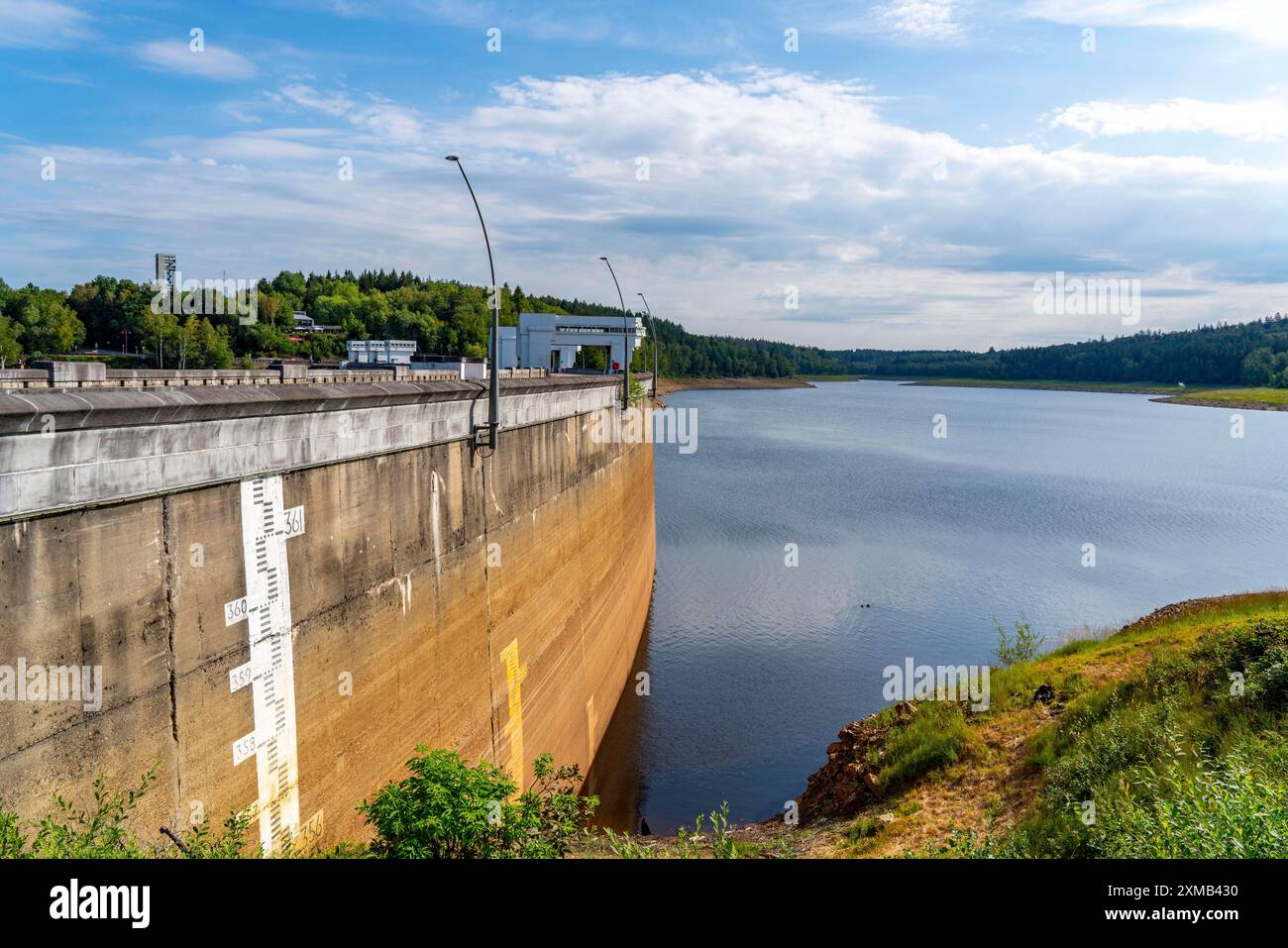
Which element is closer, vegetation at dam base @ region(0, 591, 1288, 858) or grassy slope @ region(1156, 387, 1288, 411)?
vegetation at dam base @ region(0, 591, 1288, 858)

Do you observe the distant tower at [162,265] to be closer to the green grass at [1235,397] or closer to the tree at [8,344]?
the tree at [8,344]

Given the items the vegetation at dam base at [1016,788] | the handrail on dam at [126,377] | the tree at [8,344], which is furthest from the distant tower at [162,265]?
the vegetation at dam base at [1016,788]

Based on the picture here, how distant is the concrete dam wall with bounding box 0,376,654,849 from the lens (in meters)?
8.29

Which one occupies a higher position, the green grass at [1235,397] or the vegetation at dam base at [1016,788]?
the green grass at [1235,397]

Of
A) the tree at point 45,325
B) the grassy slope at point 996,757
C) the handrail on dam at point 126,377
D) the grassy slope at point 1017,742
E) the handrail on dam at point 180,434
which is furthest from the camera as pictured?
the tree at point 45,325

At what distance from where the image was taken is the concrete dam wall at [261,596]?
8.29 meters

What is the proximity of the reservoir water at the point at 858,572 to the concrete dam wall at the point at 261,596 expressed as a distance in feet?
24.9

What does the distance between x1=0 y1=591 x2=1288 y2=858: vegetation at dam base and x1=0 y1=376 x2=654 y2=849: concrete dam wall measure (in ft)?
1.98

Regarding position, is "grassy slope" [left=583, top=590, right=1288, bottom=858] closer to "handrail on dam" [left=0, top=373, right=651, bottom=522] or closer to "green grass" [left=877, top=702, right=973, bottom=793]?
"green grass" [left=877, top=702, right=973, bottom=793]

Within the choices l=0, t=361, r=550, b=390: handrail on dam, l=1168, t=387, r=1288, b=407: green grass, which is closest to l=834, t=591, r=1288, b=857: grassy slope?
l=0, t=361, r=550, b=390: handrail on dam

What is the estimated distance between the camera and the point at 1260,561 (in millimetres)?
44688
